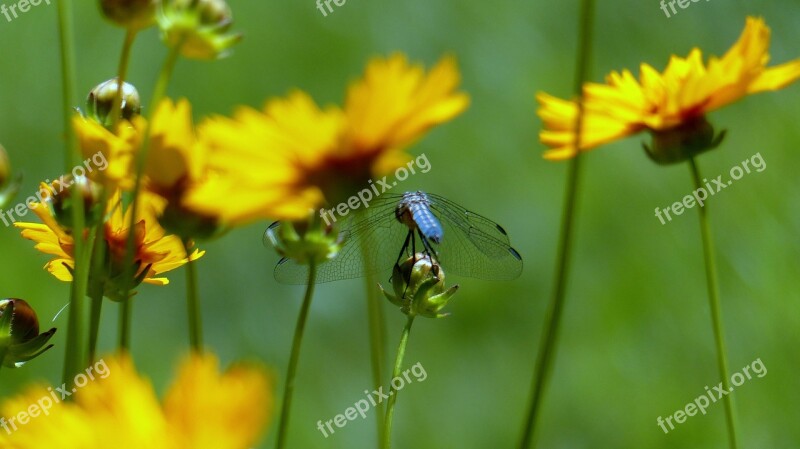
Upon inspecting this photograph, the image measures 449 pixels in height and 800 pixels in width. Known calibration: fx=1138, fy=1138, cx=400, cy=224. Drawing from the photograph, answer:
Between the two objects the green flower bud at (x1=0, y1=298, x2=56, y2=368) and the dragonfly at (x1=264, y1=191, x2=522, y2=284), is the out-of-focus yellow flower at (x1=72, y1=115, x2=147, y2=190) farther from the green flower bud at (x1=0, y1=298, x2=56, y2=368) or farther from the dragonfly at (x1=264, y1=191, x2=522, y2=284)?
the dragonfly at (x1=264, y1=191, x2=522, y2=284)

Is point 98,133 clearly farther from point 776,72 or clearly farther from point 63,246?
point 776,72

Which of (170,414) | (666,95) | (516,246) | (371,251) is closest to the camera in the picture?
(170,414)

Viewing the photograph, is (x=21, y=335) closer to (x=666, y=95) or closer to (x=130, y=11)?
(x=130, y=11)

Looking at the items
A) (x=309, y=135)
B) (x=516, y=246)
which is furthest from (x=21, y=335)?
(x=516, y=246)

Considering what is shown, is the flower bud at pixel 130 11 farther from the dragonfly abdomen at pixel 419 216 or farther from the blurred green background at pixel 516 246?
the blurred green background at pixel 516 246

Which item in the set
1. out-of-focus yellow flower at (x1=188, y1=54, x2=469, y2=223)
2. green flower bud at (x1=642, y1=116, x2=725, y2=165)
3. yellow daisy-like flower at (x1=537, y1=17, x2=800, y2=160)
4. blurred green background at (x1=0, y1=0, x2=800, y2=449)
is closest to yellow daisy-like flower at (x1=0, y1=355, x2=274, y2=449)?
out-of-focus yellow flower at (x1=188, y1=54, x2=469, y2=223)

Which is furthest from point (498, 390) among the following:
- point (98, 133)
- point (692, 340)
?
point (98, 133)
